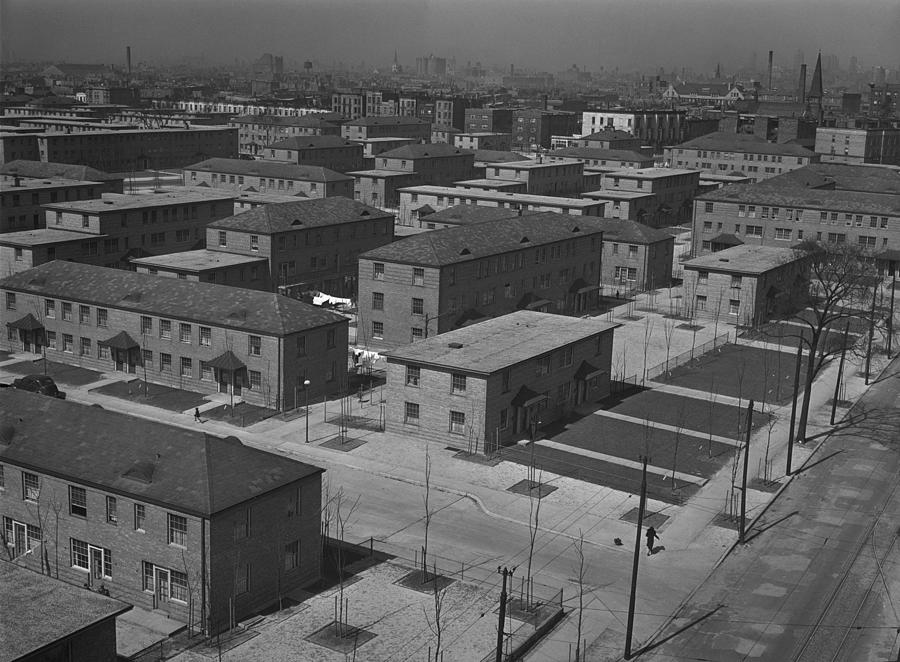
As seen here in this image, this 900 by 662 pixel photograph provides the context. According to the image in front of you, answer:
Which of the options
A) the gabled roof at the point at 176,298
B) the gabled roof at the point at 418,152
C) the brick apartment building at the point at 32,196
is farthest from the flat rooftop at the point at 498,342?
the gabled roof at the point at 418,152

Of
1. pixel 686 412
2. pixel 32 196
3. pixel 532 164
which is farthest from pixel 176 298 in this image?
pixel 532 164

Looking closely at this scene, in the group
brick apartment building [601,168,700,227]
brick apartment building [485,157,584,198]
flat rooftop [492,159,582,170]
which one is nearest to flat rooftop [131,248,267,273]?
brick apartment building [485,157,584,198]

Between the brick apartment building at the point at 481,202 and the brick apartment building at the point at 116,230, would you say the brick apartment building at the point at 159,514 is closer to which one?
the brick apartment building at the point at 116,230

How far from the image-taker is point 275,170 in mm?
126750

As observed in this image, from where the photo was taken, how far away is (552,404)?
58031 millimetres

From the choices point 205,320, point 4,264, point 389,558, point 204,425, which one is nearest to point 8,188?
point 4,264

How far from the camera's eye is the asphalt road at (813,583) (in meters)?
34.9

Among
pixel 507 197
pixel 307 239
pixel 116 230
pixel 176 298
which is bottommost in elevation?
pixel 176 298

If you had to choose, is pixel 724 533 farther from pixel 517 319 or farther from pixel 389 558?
pixel 517 319

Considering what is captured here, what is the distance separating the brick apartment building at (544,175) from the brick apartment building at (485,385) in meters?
75.1

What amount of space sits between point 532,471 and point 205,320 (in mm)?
21375

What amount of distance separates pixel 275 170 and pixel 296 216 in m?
42.5

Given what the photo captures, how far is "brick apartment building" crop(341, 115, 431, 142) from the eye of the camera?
613 ft

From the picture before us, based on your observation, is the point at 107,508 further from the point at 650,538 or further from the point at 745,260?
the point at 745,260
